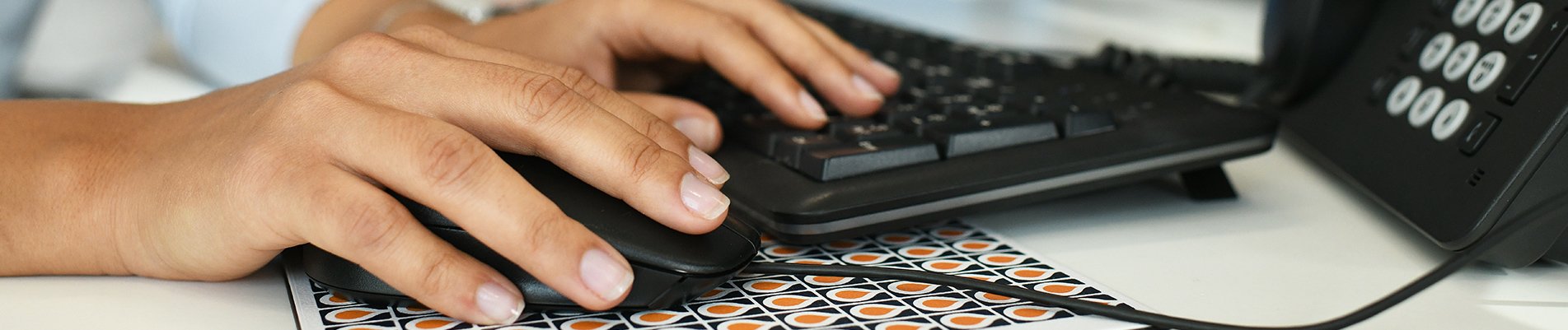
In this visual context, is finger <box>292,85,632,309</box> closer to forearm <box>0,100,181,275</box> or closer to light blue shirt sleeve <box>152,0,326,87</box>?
forearm <box>0,100,181,275</box>

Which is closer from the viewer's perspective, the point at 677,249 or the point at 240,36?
the point at 677,249

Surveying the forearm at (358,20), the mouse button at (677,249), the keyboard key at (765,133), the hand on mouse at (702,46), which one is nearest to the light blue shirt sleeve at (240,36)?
the forearm at (358,20)

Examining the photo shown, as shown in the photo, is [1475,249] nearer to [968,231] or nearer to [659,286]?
[968,231]

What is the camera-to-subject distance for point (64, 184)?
409mm

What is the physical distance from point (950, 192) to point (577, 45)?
251mm

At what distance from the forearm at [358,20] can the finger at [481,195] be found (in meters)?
0.35

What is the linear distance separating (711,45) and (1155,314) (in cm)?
29

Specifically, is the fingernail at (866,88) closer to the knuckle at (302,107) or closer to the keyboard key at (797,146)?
the keyboard key at (797,146)

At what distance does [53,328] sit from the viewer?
34cm

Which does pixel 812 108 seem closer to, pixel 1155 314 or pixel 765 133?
pixel 765 133

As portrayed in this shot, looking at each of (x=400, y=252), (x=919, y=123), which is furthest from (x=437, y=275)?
(x=919, y=123)

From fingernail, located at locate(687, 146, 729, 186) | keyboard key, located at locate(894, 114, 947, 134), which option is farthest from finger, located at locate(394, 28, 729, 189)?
keyboard key, located at locate(894, 114, 947, 134)

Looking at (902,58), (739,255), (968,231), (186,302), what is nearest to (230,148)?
(186,302)

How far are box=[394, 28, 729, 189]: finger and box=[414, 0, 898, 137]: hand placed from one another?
133 mm
